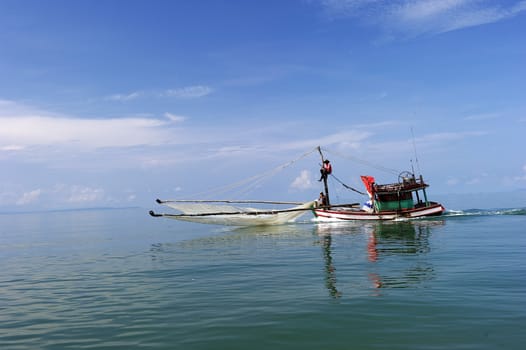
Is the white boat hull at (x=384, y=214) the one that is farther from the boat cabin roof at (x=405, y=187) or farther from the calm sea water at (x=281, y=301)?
the calm sea water at (x=281, y=301)

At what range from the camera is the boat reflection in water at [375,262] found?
1609cm

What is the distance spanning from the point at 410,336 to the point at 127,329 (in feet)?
25.2

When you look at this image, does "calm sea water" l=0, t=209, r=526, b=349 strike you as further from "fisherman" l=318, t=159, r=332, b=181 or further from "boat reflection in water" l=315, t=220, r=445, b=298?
"fisherman" l=318, t=159, r=332, b=181

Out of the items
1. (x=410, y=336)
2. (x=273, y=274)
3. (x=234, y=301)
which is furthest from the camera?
(x=273, y=274)

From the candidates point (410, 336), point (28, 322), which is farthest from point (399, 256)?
point (28, 322)

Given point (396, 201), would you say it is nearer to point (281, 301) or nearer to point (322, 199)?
point (322, 199)

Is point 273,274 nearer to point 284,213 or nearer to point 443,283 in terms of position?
point 443,283

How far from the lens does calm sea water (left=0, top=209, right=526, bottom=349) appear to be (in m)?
10.5

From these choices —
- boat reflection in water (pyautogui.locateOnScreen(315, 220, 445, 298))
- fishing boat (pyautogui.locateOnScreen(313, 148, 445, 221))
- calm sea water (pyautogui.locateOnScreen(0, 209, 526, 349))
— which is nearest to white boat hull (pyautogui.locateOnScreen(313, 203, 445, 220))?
fishing boat (pyautogui.locateOnScreen(313, 148, 445, 221))

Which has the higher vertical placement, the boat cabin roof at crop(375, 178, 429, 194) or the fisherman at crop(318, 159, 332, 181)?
the fisherman at crop(318, 159, 332, 181)

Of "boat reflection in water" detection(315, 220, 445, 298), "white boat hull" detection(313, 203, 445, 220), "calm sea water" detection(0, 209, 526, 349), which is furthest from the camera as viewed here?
"white boat hull" detection(313, 203, 445, 220)

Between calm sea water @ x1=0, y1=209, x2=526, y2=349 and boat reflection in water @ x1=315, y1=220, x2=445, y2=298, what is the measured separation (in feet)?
0.24

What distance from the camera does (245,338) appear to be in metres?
10.6

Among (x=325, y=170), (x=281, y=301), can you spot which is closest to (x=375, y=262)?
(x=281, y=301)
